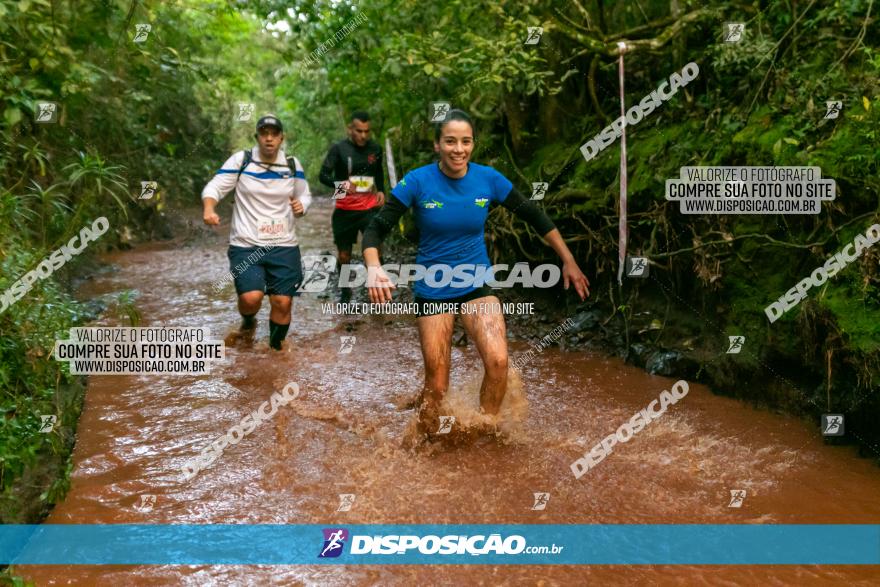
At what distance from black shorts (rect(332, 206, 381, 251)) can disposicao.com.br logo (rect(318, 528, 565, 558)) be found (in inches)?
193

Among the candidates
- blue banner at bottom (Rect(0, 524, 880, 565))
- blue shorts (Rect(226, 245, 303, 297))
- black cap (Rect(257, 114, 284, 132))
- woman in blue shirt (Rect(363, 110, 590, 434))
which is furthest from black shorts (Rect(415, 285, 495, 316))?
black cap (Rect(257, 114, 284, 132))

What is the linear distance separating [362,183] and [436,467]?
4.39 m

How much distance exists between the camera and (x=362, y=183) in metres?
7.99

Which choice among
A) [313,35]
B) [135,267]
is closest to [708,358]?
[313,35]

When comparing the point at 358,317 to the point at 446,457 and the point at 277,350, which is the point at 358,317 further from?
the point at 446,457

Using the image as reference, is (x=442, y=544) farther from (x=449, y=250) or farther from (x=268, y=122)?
(x=268, y=122)

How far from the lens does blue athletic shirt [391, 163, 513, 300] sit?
14.4 feet

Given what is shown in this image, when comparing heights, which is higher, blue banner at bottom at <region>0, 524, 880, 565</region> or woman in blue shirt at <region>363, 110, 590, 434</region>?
woman in blue shirt at <region>363, 110, 590, 434</region>

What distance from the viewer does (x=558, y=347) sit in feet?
23.6

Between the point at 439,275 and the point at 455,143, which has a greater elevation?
the point at 455,143

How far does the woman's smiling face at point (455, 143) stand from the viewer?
425cm

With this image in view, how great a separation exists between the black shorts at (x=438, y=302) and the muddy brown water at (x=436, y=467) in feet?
2.29

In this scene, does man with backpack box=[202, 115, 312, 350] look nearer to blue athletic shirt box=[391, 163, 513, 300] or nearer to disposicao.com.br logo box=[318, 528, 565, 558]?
blue athletic shirt box=[391, 163, 513, 300]

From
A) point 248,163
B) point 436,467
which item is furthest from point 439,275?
point 248,163
